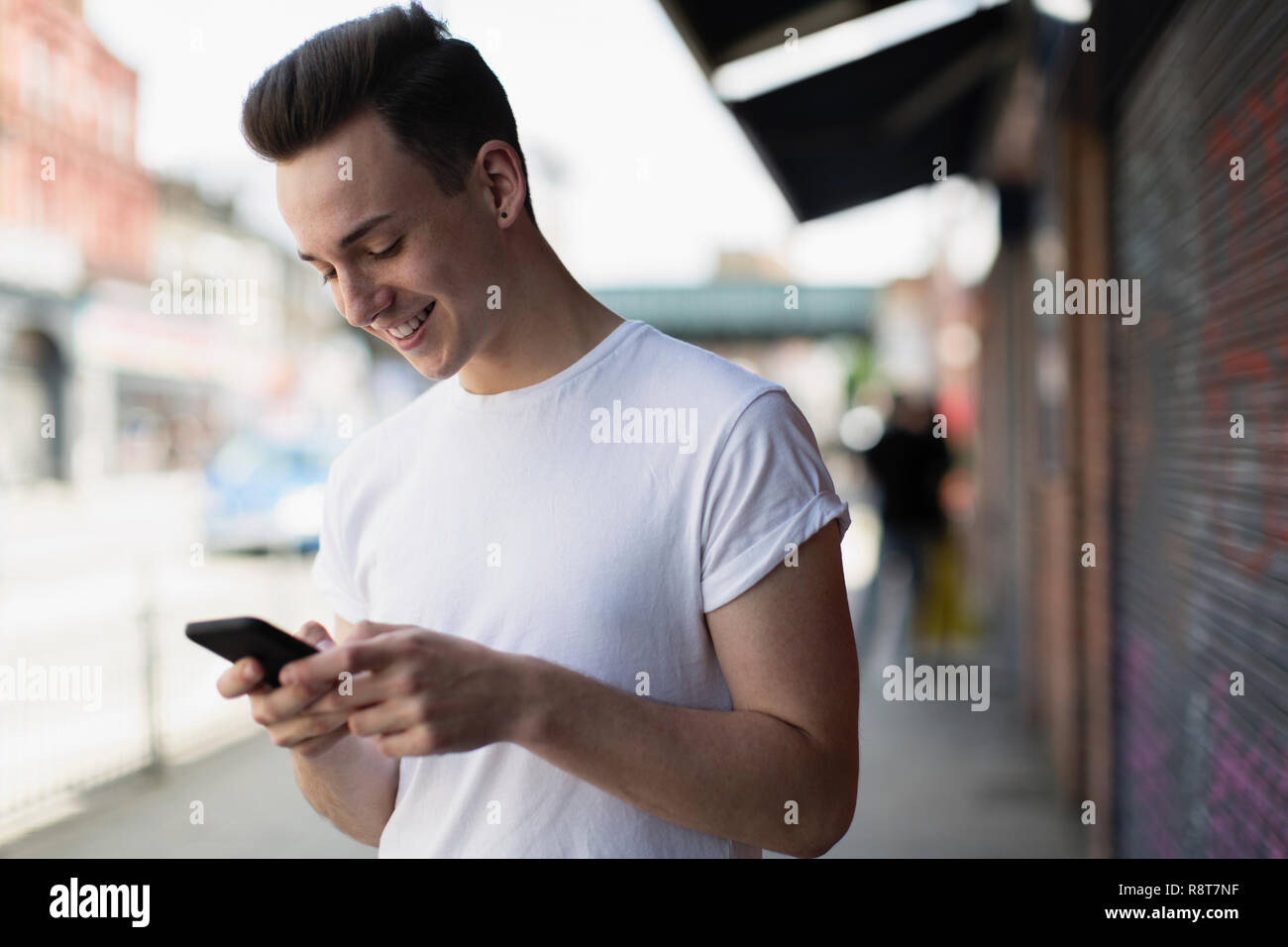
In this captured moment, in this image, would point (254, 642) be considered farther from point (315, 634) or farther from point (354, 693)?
point (315, 634)

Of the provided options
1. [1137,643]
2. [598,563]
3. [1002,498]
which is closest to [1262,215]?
[598,563]

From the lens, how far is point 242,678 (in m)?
1.30

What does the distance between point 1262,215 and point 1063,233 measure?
285 cm

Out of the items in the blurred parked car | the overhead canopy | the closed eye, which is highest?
the overhead canopy

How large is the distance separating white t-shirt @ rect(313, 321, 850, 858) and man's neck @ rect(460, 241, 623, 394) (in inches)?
1.1

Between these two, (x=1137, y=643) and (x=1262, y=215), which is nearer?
(x=1262, y=215)

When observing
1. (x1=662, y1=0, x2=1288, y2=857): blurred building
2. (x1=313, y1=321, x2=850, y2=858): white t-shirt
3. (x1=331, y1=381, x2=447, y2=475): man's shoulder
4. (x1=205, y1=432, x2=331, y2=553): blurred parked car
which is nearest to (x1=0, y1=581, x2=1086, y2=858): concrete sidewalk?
(x1=662, y1=0, x2=1288, y2=857): blurred building

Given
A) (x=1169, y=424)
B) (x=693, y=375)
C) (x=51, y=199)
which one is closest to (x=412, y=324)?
(x=693, y=375)

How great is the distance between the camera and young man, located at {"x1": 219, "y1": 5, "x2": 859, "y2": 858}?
1334mm

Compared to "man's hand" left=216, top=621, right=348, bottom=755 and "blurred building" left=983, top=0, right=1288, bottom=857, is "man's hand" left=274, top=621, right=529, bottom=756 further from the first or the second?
"blurred building" left=983, top=0, right=1288, bottom=857

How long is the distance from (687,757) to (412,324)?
0.65 meters

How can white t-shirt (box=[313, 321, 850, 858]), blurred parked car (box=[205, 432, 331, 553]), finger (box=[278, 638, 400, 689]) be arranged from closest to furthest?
finger (box=[278, 638, 400, 689]) → white t-shirt (box=[313, 321, 850, 858]) → blurred parked car (box=[205, 432, 331, 553])

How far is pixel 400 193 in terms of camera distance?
4.89ft
